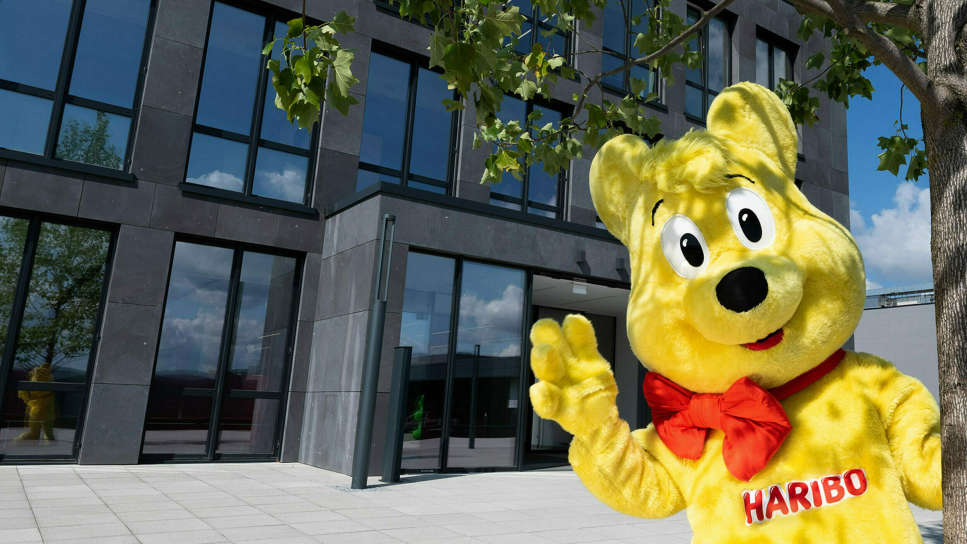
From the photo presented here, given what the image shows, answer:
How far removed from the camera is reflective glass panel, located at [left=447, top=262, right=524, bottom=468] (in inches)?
438

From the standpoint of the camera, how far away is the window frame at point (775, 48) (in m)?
18.4

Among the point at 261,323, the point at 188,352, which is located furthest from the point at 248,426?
the point at 261,323

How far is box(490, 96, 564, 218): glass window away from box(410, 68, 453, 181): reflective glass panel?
1.17 metres

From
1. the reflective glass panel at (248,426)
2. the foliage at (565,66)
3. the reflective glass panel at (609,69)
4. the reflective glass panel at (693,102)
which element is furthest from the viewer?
the reflective glass panel at (693,102)

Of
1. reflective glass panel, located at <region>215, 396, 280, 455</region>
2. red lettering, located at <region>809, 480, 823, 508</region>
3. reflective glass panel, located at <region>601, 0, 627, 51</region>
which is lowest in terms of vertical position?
reflective glass panel, located at <region>215, 396, 280, 455</region>

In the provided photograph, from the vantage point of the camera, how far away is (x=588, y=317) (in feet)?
43.7

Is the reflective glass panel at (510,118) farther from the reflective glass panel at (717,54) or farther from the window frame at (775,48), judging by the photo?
the window frame at (775,48)

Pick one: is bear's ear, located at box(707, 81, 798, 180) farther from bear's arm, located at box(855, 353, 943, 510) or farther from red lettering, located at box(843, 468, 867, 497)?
red lettering, located at box(843, 468, 867, 497)

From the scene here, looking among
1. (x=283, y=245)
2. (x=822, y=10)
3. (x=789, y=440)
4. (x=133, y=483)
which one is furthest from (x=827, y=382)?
(x=283, y=245)

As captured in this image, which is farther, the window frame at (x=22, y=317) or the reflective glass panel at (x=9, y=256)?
the reflective glass panel at (x=9, y=256)

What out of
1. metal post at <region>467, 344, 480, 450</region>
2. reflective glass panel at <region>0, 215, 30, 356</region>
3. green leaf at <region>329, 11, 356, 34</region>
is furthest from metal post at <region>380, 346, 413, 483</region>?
green leaf at <region>329, 11, 356, 34</region>

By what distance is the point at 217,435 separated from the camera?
10.8 metres

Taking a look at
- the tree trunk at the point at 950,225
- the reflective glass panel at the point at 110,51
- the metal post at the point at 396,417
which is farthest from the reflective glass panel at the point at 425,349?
the tree trunk at the point at 950,225

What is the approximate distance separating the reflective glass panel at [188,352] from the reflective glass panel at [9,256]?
2.11m
